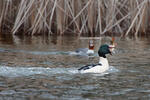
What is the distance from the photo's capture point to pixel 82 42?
18109 mm

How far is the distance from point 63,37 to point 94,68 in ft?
27.7

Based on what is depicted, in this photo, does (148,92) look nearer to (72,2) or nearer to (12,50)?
(12,50)

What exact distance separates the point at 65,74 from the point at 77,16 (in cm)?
794

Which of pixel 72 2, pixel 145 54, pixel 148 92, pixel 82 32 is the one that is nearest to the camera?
pixel 148 92

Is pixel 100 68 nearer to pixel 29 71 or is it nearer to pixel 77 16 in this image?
pixel 29 71

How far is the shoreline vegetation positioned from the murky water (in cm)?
136

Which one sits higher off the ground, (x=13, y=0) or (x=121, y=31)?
(x=13, y=0)

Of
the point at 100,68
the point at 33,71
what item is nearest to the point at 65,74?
the point at 33,71

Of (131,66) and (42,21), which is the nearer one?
(131,66)

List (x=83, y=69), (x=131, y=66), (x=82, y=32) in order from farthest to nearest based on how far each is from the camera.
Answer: (x=82, y=32) → (x=131, y=66) → (x=83, y=69)

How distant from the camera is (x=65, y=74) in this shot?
10.3 metres

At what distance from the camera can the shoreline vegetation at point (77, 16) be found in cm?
1794

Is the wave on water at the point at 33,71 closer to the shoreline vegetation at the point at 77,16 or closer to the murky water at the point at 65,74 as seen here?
the murky water at the point at 65,74

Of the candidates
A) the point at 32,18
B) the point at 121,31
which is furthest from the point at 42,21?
the point at 121,31
